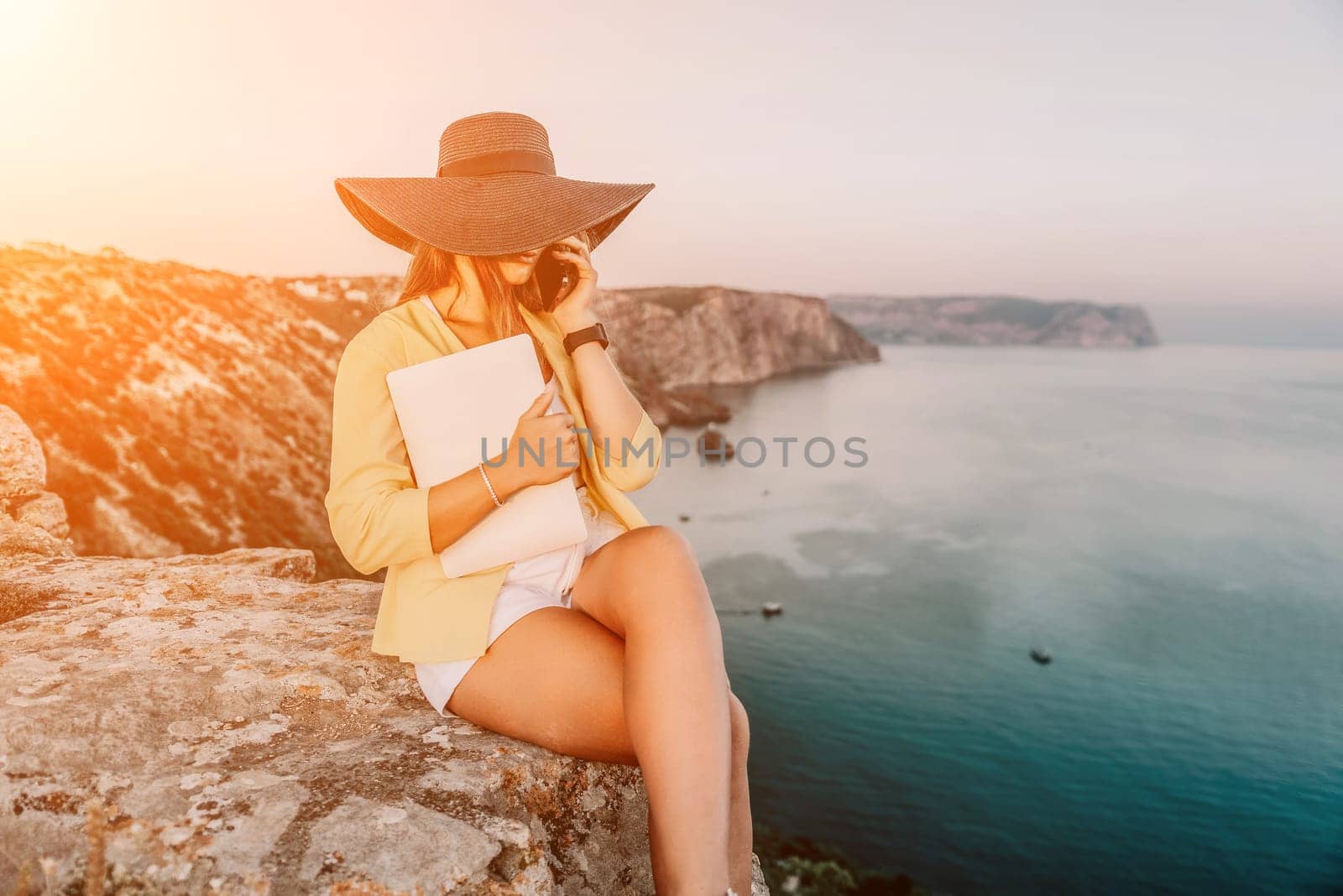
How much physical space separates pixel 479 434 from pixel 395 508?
281 millimetres

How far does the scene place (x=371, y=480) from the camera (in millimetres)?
1877

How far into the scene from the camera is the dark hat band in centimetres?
208

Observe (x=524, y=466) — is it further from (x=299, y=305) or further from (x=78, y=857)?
(x=299, y=305)

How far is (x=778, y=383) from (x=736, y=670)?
8686 cm

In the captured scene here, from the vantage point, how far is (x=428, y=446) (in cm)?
192

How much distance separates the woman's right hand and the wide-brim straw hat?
0.44 meters

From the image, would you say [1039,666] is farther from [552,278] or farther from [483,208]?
[483,208]

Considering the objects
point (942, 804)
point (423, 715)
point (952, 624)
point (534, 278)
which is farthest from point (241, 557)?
point (952, 624)

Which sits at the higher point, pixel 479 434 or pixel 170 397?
pixel 479 434

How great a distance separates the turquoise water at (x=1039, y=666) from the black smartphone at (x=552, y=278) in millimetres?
24331

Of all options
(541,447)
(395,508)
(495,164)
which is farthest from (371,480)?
(495,164)

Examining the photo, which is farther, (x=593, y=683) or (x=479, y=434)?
(x=479, y=434)

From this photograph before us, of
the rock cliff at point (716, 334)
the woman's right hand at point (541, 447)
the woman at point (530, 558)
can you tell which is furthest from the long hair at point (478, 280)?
the rock cliff at point (716, 334)

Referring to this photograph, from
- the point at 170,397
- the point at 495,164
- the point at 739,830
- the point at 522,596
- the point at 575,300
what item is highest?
the point at 495,164
